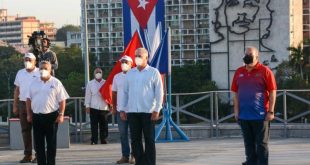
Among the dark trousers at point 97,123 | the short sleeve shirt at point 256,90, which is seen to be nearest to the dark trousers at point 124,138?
the short sleeve shirt at point 256,90

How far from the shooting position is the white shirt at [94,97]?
17781 millimetres

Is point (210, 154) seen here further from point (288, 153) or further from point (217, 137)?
point (217, 137)

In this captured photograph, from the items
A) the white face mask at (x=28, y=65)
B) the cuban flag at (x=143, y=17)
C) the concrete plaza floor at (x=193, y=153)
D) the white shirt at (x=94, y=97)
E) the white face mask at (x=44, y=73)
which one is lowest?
the concrete plaza floor at (x=193, y=153)

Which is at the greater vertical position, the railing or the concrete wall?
the concrete wall

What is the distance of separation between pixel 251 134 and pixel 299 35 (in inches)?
5569

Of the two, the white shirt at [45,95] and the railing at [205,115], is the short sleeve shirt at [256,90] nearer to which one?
the white shirt at [45,95]

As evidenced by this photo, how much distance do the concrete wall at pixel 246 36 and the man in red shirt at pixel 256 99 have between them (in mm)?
122844

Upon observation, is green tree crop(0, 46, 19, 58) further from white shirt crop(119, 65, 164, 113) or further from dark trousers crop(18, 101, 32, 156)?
white shirt crop(119, 65, 164, 113)

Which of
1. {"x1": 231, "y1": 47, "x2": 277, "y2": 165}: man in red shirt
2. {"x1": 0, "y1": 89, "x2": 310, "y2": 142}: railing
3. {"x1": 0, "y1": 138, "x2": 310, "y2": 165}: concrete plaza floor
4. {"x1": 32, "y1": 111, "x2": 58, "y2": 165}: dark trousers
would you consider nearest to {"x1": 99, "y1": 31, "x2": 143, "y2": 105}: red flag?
{"x1": 0, "y1": 138, "x2": 310, "y2": 165}: concrete plaza floor

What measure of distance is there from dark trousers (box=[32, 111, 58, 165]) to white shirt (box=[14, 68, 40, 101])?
126 centimetres

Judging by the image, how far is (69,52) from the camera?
15150cm

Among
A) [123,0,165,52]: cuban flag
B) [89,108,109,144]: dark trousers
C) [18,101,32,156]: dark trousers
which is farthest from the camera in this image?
[89,108,109,144]: dark trousers

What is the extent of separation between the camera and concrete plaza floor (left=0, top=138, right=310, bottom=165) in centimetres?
1330

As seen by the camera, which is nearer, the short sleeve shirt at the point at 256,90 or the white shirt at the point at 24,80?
the short sleeve shirt at the point at 256,90
